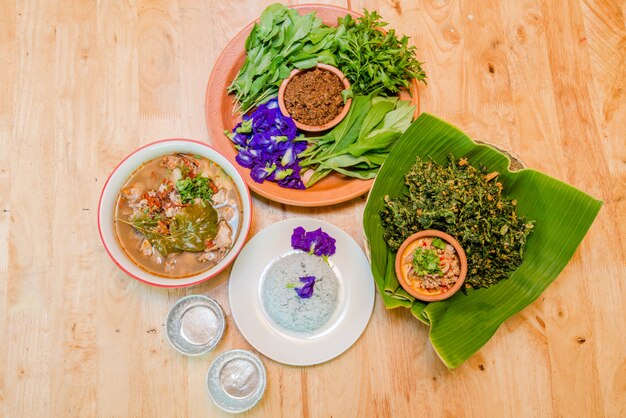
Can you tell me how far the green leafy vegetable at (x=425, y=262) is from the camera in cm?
163

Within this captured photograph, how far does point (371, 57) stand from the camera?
1.78m

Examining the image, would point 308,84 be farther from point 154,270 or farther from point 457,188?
point 154,270

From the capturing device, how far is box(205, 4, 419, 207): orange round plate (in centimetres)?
179

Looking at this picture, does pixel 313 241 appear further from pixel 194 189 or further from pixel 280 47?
pixel 280 47

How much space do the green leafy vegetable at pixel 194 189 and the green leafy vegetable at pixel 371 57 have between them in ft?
2.10

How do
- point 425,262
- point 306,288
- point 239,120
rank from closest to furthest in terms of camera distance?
point 425,262
point 306,288
point 239,120

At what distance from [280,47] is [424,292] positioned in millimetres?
1021

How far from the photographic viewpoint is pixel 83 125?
1986mm

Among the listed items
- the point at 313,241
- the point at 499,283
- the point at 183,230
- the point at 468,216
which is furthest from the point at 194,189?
the point at 499,283

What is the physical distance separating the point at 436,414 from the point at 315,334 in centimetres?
54

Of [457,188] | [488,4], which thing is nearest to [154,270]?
[457,188]

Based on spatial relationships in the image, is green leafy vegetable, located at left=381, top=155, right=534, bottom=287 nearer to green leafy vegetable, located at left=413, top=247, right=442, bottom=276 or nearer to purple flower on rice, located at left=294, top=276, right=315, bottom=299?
green leafy vegetable, located at left=413, top=247, right=442, bottom=276

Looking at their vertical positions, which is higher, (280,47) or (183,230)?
(280,47)

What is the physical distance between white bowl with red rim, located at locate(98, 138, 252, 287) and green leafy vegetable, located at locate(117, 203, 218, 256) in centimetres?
8
